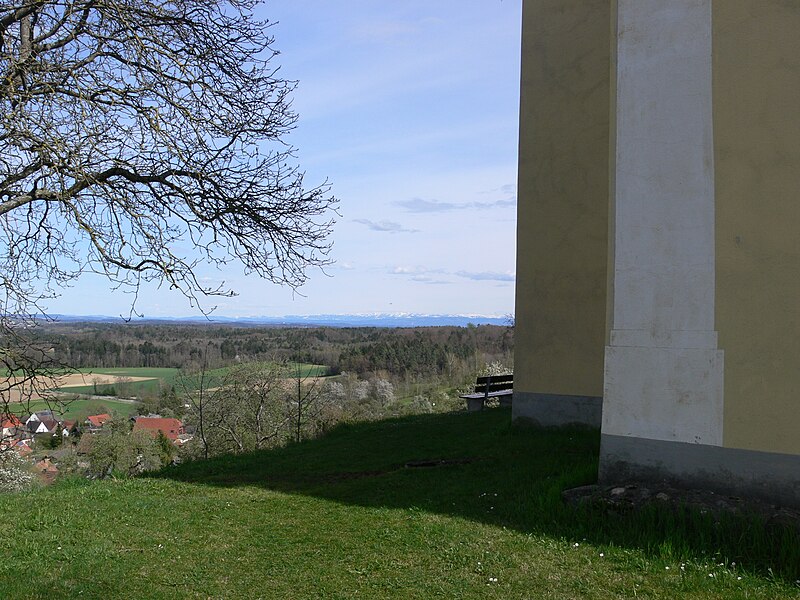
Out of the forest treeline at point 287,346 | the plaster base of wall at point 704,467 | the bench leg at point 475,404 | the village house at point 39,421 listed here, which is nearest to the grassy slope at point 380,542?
the plaster base of wall at point 704,467

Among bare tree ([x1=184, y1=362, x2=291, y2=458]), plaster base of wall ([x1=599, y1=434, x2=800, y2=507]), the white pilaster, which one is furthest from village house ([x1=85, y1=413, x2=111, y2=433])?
the white pilaster

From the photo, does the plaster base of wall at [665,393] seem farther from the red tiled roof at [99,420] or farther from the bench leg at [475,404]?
the bench leg at [475,404]

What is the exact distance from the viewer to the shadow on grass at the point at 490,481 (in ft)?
16.4

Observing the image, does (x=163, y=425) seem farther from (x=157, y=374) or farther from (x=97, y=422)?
(x=97, y=422)

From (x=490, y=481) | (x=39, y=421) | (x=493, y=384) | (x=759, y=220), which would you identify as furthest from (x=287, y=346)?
(x=759, y=220)

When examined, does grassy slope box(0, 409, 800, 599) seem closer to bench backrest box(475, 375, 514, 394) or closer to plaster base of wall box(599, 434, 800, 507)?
plaster base of wall box(599, 434, 800, 507)

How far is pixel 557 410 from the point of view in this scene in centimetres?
1057

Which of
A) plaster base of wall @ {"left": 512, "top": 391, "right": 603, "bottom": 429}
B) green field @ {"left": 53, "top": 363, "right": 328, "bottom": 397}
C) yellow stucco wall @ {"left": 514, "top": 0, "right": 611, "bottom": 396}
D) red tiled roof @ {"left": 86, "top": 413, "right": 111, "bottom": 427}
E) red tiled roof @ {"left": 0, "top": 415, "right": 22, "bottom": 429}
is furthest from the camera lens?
green field @ {"left": 53, "top": 363, "right": 328, "bottom": 397}

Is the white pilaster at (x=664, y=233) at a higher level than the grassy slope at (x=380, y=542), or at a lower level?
higher

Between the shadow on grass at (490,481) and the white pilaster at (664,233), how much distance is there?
36.7 inches

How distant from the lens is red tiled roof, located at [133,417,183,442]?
59.4 ft

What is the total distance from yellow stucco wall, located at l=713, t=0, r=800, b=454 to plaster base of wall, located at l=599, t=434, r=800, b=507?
0.14 meters

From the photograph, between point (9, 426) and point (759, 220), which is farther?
point (9, 426)

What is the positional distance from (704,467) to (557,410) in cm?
479
